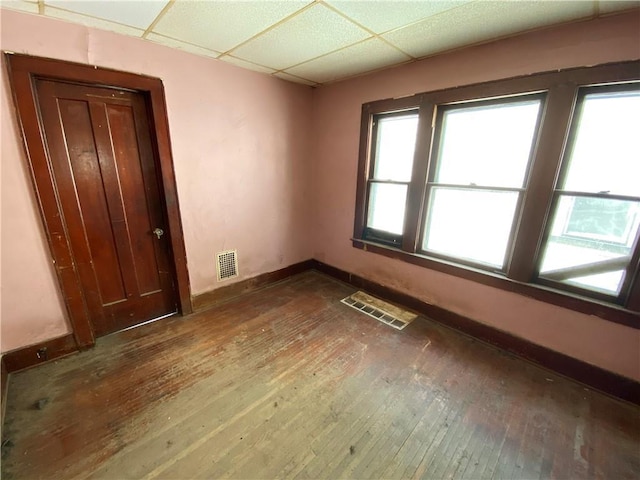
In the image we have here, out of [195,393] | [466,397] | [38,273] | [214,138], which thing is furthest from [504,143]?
[38,273]

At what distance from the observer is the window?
5.49ft

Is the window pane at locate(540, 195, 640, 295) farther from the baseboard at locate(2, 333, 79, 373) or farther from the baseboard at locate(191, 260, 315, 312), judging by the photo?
the baseboard at locate(2, 333, 79, 373)

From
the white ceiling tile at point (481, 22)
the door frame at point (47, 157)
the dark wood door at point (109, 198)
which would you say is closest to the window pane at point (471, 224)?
the white ceiling tile at point (481, 22)

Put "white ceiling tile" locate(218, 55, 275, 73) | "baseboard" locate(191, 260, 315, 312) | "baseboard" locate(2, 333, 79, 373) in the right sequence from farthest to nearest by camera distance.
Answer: "baseboard" locate(191, 260, 315, 312)
"white ceiling tile" locate(218, 55, 275, 73)
"baseboard" locate(2, 333, 79, 373)

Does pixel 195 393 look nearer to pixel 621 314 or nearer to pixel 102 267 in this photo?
pixel 102 267

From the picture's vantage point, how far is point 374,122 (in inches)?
111

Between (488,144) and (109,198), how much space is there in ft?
10.5

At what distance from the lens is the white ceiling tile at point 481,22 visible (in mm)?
1480

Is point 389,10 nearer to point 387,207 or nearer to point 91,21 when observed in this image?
point 387,207

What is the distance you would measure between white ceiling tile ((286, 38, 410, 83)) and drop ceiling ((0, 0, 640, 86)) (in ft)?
0.05

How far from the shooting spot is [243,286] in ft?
10.1

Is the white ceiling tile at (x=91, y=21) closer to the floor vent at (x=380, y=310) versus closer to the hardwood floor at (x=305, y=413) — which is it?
the hardwood floor at (x=305, y=413)

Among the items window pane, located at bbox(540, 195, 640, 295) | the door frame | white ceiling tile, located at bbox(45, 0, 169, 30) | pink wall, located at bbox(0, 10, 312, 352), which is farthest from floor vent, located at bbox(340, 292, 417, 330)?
white ceiling tile, located at bbox(45, 0, 169, 30)

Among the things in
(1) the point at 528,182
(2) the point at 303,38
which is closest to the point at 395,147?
(1) the point at 528,182
